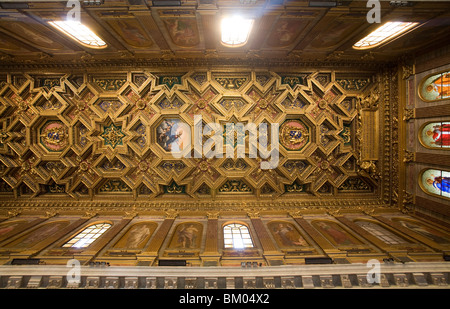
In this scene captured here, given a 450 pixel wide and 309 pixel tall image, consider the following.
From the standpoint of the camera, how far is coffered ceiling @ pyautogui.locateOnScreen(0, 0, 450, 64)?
199 inches

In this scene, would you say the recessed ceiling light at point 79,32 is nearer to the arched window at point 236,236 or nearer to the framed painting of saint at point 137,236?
the framed painting of saint at point 137,236

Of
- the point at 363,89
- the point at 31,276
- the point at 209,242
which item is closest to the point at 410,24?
the point at 363,89

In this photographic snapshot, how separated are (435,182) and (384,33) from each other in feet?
19.9

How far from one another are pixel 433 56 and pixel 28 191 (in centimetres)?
1841

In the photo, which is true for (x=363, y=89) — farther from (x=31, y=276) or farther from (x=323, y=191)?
(x=31, y=276)

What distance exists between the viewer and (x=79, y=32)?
22.2ft

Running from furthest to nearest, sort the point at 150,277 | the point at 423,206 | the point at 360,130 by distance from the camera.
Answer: the point at 360,130 → the point at 423,206 → the point at 150,277

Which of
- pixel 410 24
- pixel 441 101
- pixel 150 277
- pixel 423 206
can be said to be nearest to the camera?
pixel 150 277

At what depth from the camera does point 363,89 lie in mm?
8586

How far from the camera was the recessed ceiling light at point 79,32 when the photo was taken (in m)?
6.22

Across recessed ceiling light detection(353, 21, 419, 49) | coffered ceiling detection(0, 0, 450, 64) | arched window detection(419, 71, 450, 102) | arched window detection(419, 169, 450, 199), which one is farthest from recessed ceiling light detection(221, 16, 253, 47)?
arched window detection(419, 169, 450, 199)

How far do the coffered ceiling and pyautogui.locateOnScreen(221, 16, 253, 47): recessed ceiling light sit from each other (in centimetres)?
35

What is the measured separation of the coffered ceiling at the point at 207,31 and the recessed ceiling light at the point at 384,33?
0.24 meters

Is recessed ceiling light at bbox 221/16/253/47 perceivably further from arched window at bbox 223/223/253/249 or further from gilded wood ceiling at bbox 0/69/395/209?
arched window at bbox 223/223/253/249
